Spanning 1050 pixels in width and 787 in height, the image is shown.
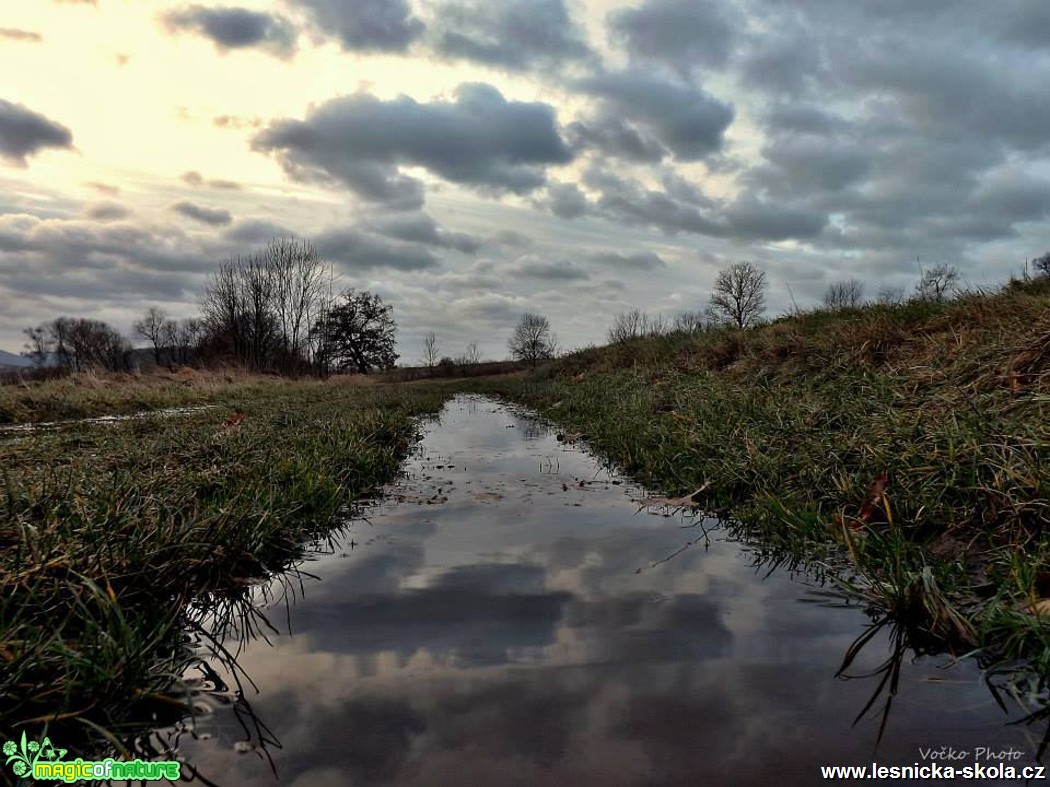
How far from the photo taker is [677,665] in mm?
2076

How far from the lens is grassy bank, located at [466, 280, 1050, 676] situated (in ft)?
8.05

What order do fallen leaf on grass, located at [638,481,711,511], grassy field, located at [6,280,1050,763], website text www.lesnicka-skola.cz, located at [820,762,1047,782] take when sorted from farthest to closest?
fallen leaf on grass, located at [638,481,711,511] → grassy field, located at [6,280,1050,763] → website text www.lesnicka-skola.cz, located at [820,762,1047,782]

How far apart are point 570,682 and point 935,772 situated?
1.06 meters

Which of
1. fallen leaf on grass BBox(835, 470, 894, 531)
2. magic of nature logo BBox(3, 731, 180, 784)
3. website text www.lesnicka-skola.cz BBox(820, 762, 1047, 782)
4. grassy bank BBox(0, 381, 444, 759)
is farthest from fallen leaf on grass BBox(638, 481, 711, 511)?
magic of nature logo BBox(3, 731, 180, 784)

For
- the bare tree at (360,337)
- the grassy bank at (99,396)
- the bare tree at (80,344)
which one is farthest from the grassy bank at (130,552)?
the bare tree at (80,344)

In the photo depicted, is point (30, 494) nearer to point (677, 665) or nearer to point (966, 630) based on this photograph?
point (677, 665)

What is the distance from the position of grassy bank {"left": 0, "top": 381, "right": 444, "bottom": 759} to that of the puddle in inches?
12.2

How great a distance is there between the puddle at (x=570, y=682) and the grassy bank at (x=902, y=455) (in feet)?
1.19

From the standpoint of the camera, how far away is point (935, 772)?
1.52m

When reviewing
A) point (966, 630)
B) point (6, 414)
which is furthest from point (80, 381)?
point (966, 630)

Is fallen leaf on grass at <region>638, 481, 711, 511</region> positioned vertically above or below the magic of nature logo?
above

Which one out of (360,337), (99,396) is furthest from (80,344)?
(99,396)

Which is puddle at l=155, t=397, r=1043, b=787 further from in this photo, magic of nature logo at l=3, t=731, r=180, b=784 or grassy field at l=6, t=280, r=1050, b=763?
grassy field at l=6, t=280, r=1050, b=763

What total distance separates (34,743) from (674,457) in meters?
5.18
